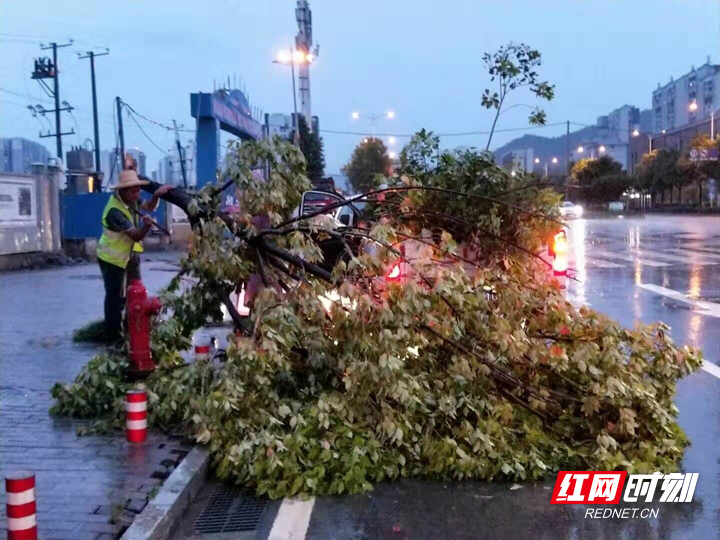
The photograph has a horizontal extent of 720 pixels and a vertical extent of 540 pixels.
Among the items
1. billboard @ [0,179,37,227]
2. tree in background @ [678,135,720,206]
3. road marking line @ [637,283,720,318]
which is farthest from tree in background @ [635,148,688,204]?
billboard @ [0,179,37,227]

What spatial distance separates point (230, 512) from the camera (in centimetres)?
465

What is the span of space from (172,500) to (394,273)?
2281mm

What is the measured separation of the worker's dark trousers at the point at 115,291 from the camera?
26.1 ft

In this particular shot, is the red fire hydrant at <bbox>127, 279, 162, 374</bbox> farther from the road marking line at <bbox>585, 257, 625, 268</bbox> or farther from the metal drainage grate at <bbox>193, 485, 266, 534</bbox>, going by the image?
the road marking line at <bbox>585, 257, 625, 268</bbox>

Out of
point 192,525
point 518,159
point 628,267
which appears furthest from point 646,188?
point 192,525

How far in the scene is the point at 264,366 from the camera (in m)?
5.30

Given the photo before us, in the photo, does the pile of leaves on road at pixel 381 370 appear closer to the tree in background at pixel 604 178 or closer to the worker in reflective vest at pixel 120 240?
the worker in reflective vest at pixel 120 240

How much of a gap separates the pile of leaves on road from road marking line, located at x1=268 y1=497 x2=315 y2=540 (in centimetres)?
12

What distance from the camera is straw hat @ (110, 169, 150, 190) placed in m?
7.20

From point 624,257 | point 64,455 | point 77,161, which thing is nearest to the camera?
point 64,455

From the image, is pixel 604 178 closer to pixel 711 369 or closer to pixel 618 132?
pixel 711 369

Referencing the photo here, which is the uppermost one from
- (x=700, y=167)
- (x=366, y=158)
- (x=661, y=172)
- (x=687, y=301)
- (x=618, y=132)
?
(x=618, y=132)

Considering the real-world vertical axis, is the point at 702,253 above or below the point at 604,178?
below

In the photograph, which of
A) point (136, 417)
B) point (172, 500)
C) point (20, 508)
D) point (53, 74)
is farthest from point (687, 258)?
point (53, 74)
